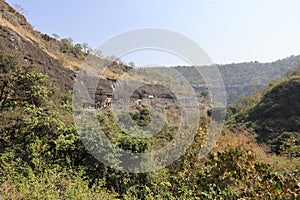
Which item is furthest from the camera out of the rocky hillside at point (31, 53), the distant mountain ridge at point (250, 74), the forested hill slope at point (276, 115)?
the distant mountain ridge at point (250, 74)

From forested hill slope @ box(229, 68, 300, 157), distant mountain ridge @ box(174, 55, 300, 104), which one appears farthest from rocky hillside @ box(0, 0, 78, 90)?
distant mountain ridge @ box(174, 55, 300, 104)

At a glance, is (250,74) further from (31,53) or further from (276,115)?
(31,53)

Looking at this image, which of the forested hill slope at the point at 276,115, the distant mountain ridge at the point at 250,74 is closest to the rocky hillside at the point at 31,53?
the forested hill slope at the point at 276,115

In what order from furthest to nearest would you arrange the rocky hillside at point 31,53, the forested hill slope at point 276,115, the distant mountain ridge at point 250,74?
the distant mountain ridge at point 250,74 < the forested hill slope at point 276,115 < the rocky hillside at point 31,53

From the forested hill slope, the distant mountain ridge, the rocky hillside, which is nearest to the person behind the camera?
the rocky hillside

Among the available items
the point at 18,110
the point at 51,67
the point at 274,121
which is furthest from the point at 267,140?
the point at 18,110

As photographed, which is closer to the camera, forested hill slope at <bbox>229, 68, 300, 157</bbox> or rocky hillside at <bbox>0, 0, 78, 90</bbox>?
rocky hillside at <bbox>0, 0, 78, 90</bbox>

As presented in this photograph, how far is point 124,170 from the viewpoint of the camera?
15.9 ft

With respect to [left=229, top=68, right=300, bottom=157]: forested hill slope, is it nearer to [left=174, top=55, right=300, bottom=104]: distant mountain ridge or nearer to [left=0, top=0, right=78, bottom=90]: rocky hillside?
[left=0, top=0, right=78, bottom=90]: rocky hillside

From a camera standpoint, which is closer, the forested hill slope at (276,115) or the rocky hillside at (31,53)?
the rocky hillside at (31,53)

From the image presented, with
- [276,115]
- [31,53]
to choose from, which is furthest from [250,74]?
[31,53]

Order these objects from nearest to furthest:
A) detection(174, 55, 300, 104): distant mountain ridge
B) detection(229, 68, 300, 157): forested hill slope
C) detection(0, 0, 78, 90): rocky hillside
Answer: detection(0, 0, 78, 90): rocky hillside → detection(229, 68, 300, 157): forested hill slope → detection(174, 55, 300, 104): distant mountain ridge

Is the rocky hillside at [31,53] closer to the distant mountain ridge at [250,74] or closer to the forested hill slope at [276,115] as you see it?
the forested hill slope at [276,115]

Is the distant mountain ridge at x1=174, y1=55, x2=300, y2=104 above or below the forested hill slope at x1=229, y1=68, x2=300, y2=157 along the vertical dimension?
above
